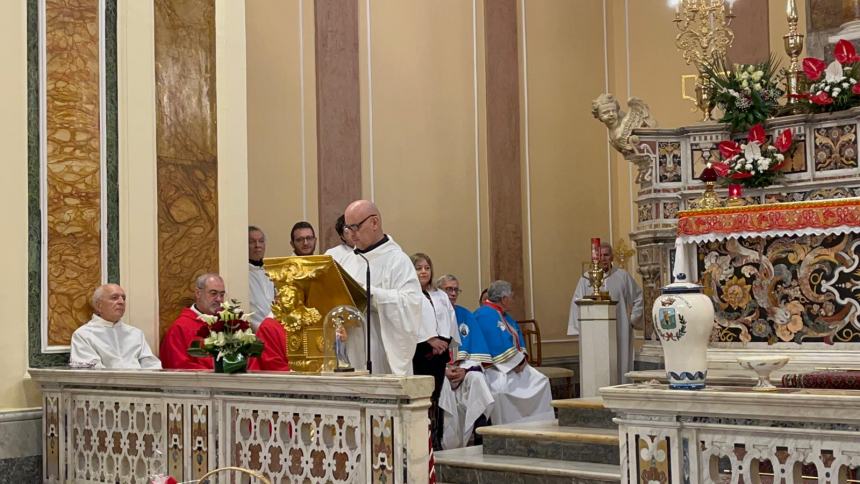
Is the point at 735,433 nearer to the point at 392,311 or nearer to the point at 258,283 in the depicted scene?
the point at 392,311

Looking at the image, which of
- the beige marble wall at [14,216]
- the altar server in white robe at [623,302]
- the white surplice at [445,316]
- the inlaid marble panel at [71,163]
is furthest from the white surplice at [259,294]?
the altar server in white robe at [623,302]

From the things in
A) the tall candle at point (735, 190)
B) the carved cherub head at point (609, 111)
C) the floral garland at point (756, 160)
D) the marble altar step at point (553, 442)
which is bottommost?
the marble altar step at point (553, 442)

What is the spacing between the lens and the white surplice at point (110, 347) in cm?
742

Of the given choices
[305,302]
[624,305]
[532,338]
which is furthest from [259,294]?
[532,338]

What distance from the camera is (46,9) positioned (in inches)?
303

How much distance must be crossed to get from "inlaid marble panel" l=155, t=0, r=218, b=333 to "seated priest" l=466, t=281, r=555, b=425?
2.75 metres

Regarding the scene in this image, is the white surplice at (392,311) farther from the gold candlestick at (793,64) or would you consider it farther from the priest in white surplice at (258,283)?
the gold candlestick at (793,64)

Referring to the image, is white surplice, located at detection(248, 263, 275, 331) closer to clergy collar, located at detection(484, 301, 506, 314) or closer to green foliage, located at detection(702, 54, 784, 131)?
clergy collar, located at detection(484, 301, 506, 314)

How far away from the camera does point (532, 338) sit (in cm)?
1371

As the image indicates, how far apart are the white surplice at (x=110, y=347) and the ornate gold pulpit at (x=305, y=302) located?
1.71 meters

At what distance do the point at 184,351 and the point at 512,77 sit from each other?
6613 mm

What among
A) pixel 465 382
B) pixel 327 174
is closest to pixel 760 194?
pixel 465 382

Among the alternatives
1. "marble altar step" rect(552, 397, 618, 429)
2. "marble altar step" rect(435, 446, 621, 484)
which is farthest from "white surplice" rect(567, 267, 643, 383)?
"marble altar step" rect(435, 446, 621, 484)

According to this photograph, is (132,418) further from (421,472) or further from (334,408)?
(421,472)
